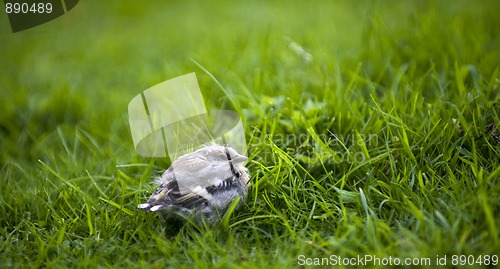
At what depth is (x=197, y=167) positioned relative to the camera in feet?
10.8

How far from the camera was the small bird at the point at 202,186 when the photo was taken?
317 centimetres

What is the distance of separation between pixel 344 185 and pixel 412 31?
248cm

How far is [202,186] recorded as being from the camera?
3232 millimetres

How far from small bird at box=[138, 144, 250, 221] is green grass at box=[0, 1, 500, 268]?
0.36 ft

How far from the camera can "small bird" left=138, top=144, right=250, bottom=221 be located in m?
3.17

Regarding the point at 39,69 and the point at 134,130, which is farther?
the point at 39,69

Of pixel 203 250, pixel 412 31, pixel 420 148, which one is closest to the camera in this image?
pixel 203 250

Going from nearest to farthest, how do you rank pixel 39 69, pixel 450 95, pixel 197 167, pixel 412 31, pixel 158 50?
pixel 197 167 → pixel 450 95 → pixel 412 31 → pixel 39 69 → pixel 158 50

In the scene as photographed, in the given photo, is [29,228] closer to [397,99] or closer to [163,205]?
[163,205]

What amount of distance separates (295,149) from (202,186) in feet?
3.09

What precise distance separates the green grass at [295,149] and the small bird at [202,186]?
0.36 feet

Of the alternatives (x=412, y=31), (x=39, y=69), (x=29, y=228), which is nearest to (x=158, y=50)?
(x=39, y=69)

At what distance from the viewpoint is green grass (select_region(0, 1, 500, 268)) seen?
3.07m

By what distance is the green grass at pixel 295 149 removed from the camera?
10.1 feet
